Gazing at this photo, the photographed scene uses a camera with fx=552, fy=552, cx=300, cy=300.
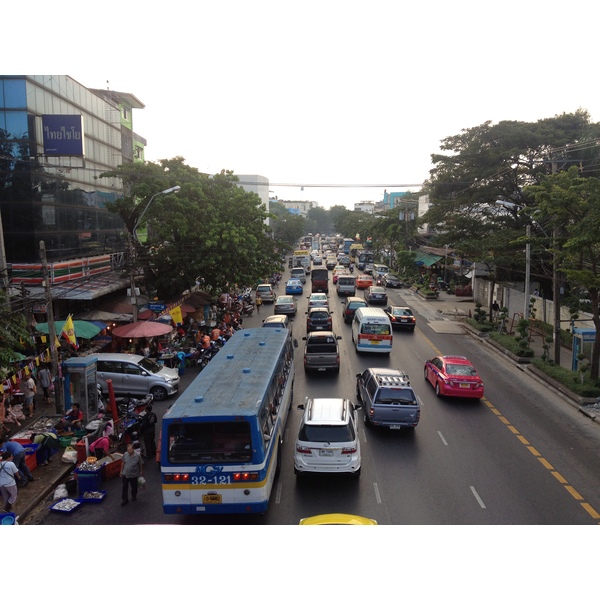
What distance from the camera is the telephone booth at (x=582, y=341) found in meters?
23.7

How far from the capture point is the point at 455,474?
46.6 feet

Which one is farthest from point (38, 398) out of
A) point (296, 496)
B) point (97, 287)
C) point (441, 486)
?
point (441, 486)

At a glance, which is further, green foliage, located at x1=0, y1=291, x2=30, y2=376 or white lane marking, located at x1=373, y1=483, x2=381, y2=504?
green foliage, located at x1=0, y1=291, x2=30, y2=376

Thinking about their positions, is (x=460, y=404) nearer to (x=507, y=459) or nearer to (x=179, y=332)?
(x=507, y=459)

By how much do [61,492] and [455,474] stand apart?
385 inches

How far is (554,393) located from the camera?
2258cm

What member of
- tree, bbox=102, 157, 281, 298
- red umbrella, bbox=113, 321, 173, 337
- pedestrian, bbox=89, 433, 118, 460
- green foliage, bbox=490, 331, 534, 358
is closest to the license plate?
pedestrian, bbox=89, 433, 118, 460

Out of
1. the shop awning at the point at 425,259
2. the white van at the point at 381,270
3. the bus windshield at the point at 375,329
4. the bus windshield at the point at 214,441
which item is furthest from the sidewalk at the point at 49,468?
the white van at the point at 381,270

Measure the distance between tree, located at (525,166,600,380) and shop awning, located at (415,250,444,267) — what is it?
40424 millimetres

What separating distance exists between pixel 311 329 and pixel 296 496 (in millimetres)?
18177

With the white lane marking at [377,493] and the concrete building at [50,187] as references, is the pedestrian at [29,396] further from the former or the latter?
the white lane marking at [377,493]

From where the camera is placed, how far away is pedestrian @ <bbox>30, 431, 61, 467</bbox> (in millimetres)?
15211

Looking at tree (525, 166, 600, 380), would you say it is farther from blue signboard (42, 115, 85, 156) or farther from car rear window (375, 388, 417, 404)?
blue signboard (42, 115, 85, 156)

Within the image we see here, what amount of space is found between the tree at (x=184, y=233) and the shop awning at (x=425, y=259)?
108 feet
